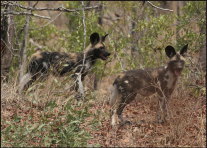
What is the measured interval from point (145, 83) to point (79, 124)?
9.22ft

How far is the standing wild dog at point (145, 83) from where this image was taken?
7.27 meters

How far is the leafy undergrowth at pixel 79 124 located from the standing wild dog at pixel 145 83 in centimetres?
28

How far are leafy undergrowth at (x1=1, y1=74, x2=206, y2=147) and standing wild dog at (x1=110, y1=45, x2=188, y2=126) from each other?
28cm

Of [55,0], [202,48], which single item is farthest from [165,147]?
[55,0]

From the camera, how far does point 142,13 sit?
1026cm

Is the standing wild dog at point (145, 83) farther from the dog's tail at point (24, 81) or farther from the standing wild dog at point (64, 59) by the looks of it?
the dog's tail at point (24, 81)

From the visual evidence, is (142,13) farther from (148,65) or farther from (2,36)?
(2,36)

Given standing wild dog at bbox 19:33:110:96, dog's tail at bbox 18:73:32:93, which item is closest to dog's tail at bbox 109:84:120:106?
standing wild dog at bbox 19:33:110:96

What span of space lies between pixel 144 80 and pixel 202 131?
1.56m

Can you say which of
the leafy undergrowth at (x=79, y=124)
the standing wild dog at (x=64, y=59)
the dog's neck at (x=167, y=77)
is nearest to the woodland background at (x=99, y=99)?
the leafy undergrowth at (x=79, y=124)

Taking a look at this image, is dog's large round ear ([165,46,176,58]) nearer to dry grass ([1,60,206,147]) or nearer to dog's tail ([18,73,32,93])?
dry grass ([1,60,206,147])

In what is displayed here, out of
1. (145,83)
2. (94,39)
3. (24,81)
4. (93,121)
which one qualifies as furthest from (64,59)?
(93,121)

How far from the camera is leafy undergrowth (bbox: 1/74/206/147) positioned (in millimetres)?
4613

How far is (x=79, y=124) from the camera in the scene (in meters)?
4.81
